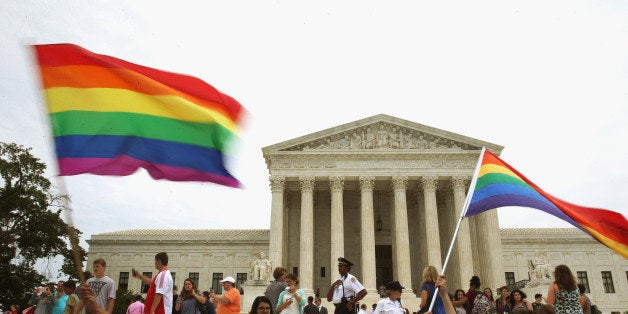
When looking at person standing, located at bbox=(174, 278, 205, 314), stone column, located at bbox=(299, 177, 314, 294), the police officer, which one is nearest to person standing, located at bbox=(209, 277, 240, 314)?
person standing, located at bbox=(174, 278, 205, 314)

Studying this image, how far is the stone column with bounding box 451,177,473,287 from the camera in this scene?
Result: 39.2 meters

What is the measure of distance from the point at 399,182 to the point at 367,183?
2.53 meters

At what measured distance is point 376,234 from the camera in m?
47.4

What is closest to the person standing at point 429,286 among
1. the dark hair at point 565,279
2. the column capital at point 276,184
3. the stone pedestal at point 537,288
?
the dark hair at point 565,279

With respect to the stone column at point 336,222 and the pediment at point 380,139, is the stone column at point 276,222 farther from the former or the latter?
the stone column at point 336,222

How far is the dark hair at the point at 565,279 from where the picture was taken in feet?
27.4

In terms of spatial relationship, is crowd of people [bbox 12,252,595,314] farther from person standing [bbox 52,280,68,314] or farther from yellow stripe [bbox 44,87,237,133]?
yellow stripe [bbox 44,87,237,133]

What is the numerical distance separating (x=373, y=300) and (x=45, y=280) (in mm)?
22090

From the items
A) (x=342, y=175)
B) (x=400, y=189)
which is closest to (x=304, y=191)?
(x=342, y=175)

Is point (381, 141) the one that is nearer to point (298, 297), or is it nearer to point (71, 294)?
point (298, 297)

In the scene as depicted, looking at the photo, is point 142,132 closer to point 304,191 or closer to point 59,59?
point 59,59

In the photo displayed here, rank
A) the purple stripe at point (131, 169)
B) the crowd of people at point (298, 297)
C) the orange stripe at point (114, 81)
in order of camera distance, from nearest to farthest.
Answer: the purple stripe at point (131, 169), the orange stripe at point (114, 81), the crowd of people at point (298, 297)

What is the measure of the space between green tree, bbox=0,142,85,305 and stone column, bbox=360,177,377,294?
21307mm

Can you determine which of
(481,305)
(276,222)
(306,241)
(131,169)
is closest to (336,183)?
(306,241)
